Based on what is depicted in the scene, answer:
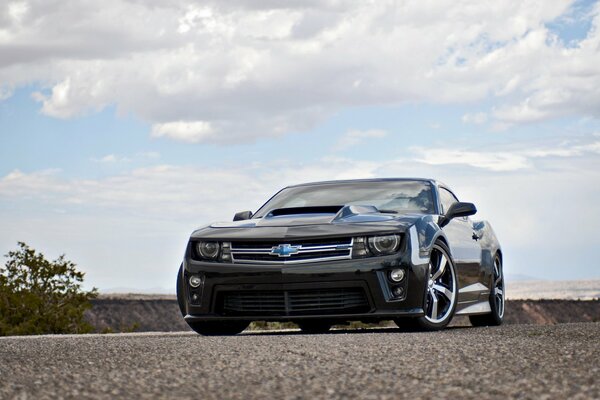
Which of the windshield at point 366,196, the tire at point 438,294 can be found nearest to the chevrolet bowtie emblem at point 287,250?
the tire at point 438,294

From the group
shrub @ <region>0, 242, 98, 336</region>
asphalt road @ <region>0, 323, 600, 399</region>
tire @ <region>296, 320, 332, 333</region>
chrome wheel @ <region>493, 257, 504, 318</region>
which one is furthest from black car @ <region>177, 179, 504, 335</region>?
shrub @ <region>0, 242, 98, 336</region>

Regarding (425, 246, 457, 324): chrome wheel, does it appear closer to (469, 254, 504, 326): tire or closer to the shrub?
(469, 254, 504, 326): tire

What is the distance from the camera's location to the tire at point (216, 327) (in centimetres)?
952

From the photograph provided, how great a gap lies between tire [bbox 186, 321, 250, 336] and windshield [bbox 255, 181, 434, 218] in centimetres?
114

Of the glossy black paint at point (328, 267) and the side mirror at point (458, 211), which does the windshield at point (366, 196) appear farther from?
the glossy black paint at point (328, 267)

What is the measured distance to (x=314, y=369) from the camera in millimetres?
5105

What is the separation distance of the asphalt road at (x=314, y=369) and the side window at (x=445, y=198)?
326 cm

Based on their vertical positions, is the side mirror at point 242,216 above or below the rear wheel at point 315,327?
above

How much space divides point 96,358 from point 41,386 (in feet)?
4.66

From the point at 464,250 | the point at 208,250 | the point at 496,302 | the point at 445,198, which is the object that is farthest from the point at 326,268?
the point at 496,302

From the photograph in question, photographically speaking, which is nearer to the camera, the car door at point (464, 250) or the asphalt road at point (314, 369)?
the asphalt road at point (314, 369)

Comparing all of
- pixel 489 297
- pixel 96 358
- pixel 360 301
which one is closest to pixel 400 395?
pixel 96 358

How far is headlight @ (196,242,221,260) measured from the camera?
9.11 meters

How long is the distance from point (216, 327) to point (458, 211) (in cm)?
257
